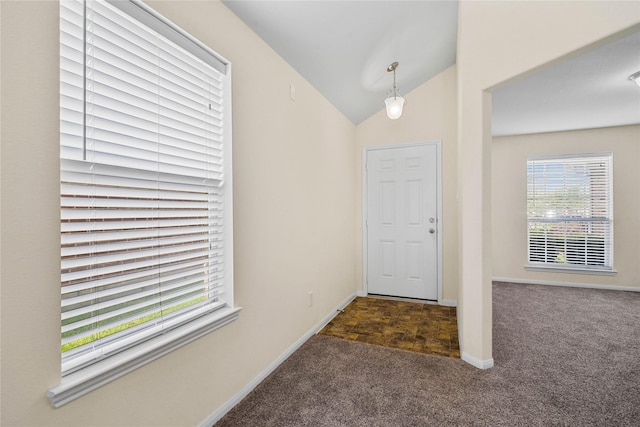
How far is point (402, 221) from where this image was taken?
3.82 metres

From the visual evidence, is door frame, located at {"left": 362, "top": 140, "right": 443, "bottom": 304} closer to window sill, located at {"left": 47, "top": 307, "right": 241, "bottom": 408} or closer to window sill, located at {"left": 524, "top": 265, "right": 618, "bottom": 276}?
window sill, located at {"left": 524, "top": 265, "right": 618, "bottom": 276}

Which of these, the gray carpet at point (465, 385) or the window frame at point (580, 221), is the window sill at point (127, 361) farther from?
the window frame at point (580, 221)

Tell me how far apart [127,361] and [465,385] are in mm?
2015

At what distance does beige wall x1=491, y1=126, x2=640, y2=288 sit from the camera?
4133mm

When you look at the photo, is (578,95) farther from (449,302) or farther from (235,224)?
(235,224)

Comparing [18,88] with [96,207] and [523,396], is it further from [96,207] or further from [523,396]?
[523,396]

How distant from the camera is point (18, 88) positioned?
920 millimetres

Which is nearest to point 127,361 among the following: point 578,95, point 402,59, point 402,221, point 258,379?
point 258,379

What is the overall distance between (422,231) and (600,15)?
257 centimetres

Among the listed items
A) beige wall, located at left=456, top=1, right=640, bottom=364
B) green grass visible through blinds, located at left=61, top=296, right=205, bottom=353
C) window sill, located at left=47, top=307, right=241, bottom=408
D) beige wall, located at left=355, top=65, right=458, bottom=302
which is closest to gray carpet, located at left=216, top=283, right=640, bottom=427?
beige wall, located at left=456, top=1, right=640, bottom=364

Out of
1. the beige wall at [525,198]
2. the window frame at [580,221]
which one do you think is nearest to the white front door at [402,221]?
the beige wall at [525,198]

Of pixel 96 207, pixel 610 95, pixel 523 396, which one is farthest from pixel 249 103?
pixel 610 95

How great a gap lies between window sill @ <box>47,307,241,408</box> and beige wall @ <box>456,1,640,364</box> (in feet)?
5.99

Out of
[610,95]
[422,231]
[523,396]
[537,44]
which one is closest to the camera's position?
[537,44]
